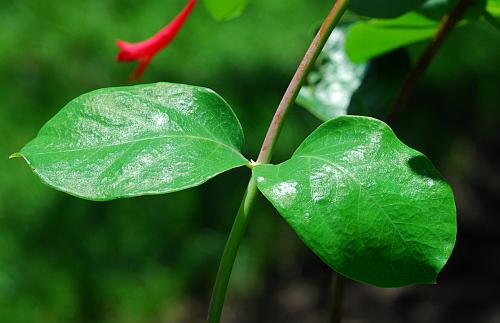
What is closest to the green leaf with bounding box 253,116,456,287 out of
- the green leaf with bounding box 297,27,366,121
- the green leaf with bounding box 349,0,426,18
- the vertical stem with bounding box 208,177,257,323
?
the vertical stem with bounding box 208,177,257,323

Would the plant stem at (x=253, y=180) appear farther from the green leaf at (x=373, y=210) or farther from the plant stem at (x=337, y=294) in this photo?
the plant stem at (x=337, y=294)

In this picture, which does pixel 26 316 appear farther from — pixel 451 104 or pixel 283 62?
pixel 451 104

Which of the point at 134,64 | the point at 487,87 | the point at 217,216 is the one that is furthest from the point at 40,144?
the point at 487,87

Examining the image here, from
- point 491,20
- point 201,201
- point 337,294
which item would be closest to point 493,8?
point 491,20

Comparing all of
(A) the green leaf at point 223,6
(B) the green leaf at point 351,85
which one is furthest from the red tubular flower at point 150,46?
(B) the green leaf at point 351,85

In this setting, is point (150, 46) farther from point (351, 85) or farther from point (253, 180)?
point (253, 180)

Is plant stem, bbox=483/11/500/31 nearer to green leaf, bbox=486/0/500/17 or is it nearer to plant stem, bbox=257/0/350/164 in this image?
green leaf, bbox=486/0/500/17
